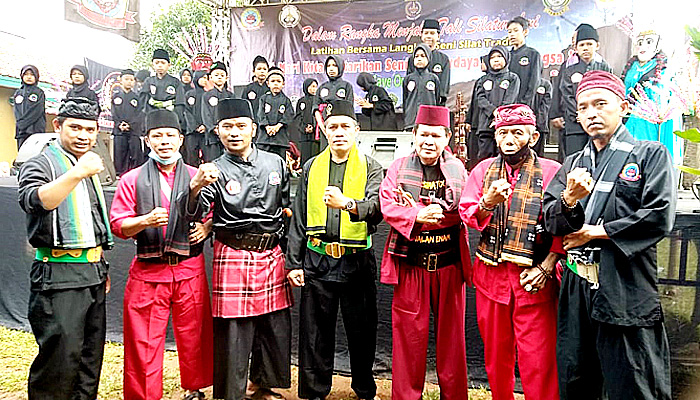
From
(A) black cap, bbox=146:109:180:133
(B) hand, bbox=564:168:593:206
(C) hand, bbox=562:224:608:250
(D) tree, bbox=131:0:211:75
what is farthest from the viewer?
(D) tree, bbox=131:0:211:75

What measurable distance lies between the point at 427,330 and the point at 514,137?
3.91 feet

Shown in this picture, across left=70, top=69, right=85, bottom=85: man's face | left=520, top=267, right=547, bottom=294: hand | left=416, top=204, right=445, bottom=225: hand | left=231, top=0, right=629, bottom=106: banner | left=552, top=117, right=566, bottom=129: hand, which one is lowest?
left=520, top=267, right=547, bottom=294: hand

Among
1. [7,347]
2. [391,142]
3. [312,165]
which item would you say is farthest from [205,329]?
[391,142]

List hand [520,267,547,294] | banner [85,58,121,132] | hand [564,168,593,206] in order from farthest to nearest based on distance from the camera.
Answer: banner [85,58,121,132] → hand [520,267,547,294] → hand [564,168,593,206]

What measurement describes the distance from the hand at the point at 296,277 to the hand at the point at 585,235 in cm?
159

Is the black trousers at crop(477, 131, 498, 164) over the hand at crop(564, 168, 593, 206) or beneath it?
over

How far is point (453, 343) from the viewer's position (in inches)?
122

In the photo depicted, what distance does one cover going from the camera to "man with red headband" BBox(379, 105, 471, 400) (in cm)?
307

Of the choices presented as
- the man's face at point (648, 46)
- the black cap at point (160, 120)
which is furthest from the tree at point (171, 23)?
the black cap at point (160, 120)

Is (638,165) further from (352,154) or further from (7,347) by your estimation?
(7,347)

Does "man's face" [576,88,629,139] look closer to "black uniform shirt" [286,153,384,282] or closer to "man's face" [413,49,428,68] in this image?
"black uniform shirt" [286,153,384,282]

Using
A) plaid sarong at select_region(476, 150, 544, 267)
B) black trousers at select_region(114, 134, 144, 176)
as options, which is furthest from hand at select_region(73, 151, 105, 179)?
black trousers at select_region(114, 134, 144, 176)

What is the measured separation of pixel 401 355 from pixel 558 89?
175 inches

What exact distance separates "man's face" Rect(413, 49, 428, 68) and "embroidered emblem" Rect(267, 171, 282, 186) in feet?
12.7
